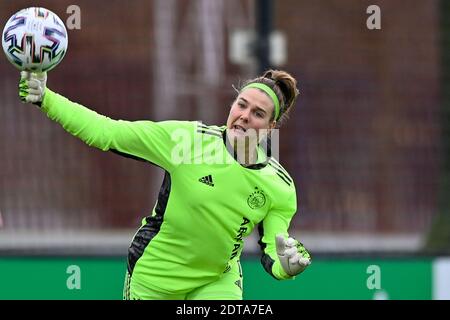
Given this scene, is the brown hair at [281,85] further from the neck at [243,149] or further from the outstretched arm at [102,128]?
the outstretched arm at [102,128]

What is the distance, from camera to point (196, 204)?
19.2 ft

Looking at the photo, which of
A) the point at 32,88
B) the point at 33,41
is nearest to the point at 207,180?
the point at 32,88

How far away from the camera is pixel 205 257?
597 cm

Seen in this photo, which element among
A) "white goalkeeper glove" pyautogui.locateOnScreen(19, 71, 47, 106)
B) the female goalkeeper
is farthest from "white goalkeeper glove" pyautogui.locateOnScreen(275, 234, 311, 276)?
"white goalkeeper glove" pyautogui.locateOnScreen(19, 71, 47, 106)

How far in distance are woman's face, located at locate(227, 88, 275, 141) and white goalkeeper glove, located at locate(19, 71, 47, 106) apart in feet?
3.42

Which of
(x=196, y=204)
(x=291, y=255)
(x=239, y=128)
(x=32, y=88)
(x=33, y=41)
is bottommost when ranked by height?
(x=291, y=255)

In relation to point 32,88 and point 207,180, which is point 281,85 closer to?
point 207,180

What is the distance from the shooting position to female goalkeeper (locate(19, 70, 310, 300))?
19.1ft

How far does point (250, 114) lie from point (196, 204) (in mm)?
560

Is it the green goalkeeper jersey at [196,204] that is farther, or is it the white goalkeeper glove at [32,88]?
the green goalkeeper jersey at [196,204]

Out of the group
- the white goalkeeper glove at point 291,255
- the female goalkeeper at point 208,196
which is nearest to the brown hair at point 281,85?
the female goalkeeper at point 208,196

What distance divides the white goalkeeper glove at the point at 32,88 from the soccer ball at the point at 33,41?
0.14ft

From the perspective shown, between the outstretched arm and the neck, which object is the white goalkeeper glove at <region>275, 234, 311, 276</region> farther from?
the outstretched arm

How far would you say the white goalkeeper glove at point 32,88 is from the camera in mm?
5438
